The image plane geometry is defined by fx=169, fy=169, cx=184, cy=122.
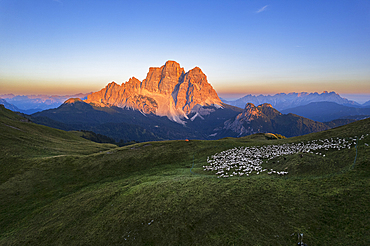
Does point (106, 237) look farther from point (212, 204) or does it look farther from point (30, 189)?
point (30, 189)

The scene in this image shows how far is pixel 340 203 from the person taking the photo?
51.7 feet

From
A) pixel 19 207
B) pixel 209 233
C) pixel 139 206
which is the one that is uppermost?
pixel 209 233

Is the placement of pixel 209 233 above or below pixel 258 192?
below

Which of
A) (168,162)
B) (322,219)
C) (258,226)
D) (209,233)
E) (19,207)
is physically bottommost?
(19,207)

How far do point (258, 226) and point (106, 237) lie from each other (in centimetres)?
1572

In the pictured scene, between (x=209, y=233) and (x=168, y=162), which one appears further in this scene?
(x=168, y=162)

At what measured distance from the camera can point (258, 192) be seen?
19.9 meters

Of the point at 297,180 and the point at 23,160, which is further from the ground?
the point at 297,180

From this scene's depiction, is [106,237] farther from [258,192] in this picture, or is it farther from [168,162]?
[168,162]

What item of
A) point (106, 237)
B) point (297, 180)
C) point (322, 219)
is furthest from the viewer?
point (297, 180)

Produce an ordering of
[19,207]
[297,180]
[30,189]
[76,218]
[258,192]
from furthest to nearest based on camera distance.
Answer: [30,189], [19,207], [76,218], [297,180], [258,192]

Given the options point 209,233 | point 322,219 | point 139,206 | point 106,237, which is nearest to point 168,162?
point 139,206

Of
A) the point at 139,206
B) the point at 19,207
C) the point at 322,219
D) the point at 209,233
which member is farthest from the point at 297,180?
the point at 19,207

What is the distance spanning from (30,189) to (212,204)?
40916 mm
